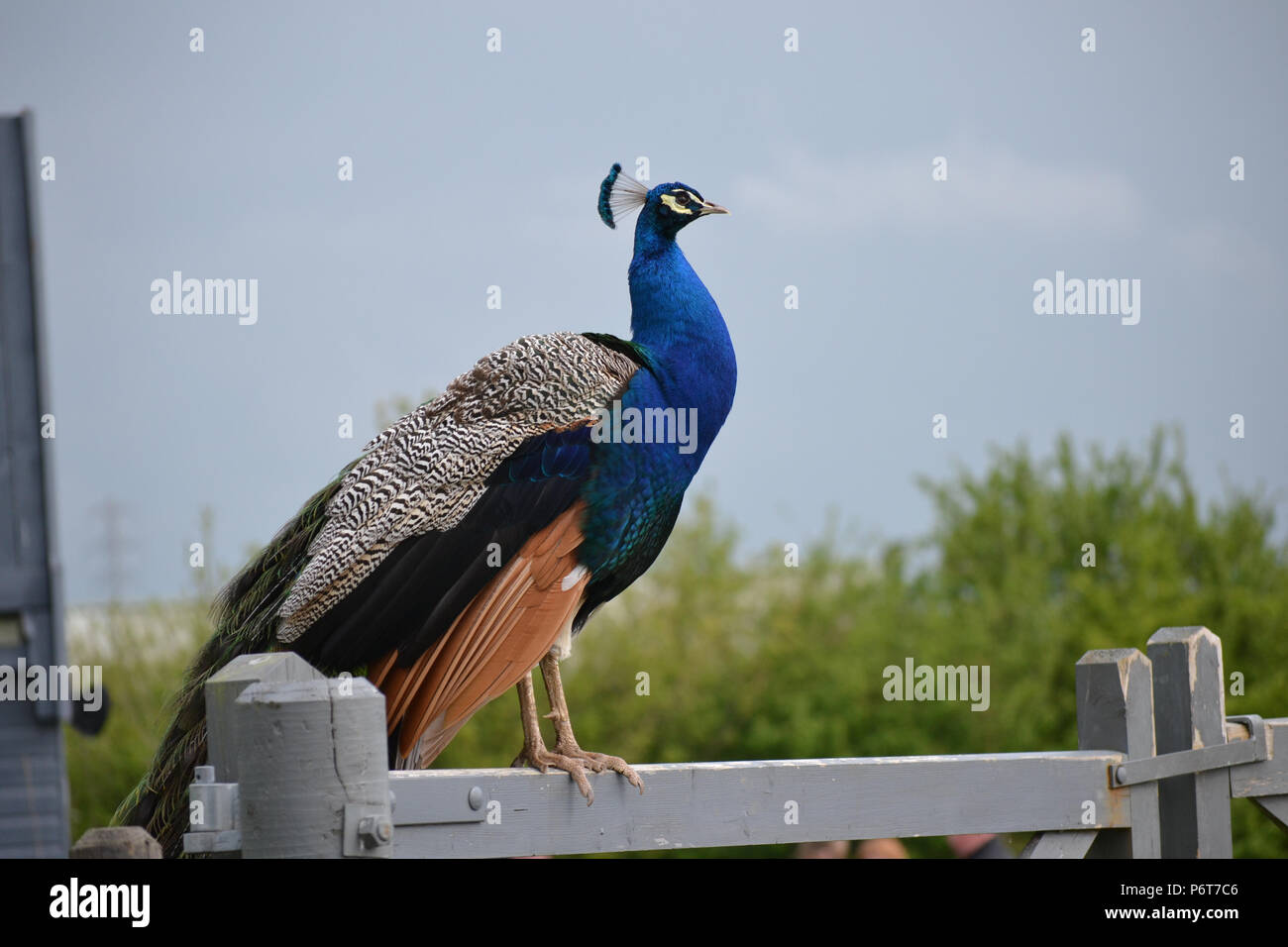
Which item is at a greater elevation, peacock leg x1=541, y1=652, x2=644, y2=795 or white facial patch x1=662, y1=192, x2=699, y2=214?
white facial patch x1=662, y1=192, x2=699, y2=214

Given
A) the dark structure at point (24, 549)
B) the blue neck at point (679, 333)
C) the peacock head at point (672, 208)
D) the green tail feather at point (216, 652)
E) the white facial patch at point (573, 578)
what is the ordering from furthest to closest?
the dark structure at point (24, 549) < the peacock head at point (672, 208) < the blue neck at point (679, 333) < the white facial patch at point (573, 578) < the green tail feather at point (216, 652)

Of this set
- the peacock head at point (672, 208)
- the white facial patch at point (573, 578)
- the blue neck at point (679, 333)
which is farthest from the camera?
the peacock head at point (672, 208)

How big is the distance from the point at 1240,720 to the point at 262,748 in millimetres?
2511

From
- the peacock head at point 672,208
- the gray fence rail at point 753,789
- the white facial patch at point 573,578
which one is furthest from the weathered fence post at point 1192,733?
the peacock head at point 672,208

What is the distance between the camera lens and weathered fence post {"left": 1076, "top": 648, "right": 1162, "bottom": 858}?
332 cm

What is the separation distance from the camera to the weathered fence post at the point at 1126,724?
3.32m

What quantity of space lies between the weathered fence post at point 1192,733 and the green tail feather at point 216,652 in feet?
7.61

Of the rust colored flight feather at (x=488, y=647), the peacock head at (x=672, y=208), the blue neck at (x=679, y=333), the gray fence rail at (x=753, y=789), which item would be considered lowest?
the gray fence rail at (x=753, y=789)

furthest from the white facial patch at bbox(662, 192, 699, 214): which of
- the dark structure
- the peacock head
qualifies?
the dark structure

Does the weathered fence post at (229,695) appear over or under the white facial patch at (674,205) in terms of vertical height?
under

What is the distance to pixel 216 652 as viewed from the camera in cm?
398

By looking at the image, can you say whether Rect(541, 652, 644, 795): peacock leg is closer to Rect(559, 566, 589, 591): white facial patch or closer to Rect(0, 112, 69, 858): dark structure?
Rect(559, 566, 589, 591): white facial patch

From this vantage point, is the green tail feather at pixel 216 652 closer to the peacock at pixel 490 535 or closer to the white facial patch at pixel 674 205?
the peacock at pixel 490 535

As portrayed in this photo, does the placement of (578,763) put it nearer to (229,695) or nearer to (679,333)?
(229,695)
